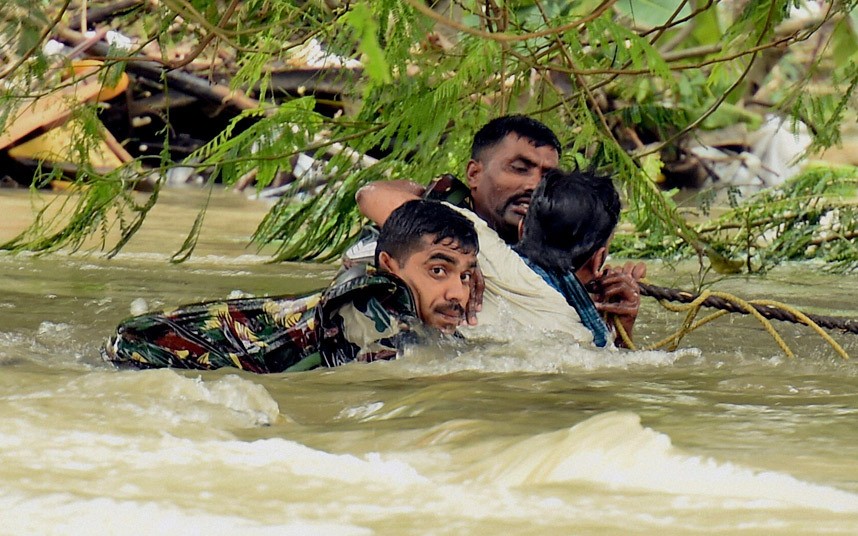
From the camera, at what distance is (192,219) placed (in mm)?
9156

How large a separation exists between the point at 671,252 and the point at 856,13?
4.20 metres

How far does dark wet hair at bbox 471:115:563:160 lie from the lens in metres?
4.32

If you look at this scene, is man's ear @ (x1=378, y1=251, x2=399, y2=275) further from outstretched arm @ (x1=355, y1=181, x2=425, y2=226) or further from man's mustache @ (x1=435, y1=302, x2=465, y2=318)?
outstretched arm @ (x1=355, y1=181, x2=425, y2=226)

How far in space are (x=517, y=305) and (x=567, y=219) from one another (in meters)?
0.30

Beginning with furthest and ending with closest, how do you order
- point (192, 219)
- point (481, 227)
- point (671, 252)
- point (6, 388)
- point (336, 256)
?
point (192, 219)
point (671, 252)
point (336, 256)
point (481, 227)
point (6, 388)

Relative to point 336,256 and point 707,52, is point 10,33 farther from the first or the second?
point 707,52

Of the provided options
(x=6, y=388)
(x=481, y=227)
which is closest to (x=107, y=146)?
(x=481, y=227)

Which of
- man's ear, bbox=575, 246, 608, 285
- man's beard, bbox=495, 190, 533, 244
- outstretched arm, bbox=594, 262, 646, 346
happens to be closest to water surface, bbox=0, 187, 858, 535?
outstretched arm, bbox=594, 262, 646, 346

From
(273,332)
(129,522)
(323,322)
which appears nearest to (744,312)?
(323,322)

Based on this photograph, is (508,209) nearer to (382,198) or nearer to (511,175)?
(511,175)

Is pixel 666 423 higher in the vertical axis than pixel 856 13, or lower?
lower

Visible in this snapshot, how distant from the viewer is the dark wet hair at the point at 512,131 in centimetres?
432

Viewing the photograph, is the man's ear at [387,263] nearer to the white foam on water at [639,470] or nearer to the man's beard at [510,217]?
the man's beard at [510,217]

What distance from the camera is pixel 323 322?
3.61 meters
